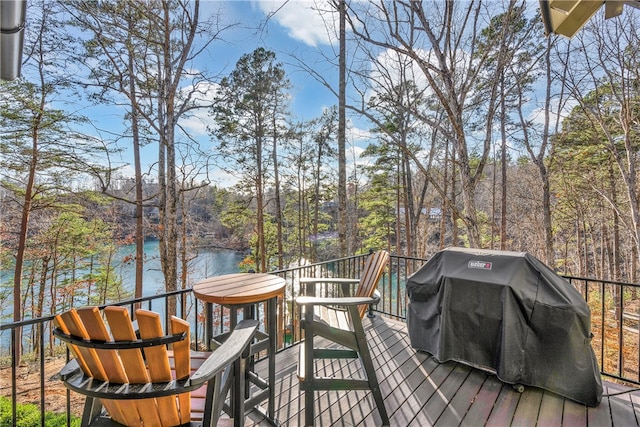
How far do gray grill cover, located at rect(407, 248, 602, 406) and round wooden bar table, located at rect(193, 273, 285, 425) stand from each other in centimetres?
144

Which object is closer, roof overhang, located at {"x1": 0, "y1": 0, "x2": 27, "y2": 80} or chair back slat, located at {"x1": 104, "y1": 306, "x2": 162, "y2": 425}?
chair back slat, located at {"x1": 104, "y1": 306, "x2": 162, "y2": 425}

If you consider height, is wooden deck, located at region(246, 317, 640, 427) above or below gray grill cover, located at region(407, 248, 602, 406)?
below

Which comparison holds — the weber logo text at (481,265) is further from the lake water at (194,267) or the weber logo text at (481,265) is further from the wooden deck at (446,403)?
the lake water at (194,267)

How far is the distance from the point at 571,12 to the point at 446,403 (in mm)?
2530

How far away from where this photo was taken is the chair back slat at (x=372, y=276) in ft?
6.87

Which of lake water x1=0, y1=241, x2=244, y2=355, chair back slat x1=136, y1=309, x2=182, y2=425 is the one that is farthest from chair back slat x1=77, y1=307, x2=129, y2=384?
lake water x1=0, y1=241, x2=244, y2=355

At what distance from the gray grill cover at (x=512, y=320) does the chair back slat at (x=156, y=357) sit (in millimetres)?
2068

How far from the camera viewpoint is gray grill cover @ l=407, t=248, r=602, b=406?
75.7 inches

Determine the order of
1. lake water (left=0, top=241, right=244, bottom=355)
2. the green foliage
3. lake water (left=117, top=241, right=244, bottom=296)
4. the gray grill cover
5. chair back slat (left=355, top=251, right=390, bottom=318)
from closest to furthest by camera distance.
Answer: the gray grill cover
chair back slat (left=355, top=251, right=390, bottom=318)
the green foliage
lake water (left=0, top=241, right=244, bottom=355)
lake water (left=117, top=241, right=244, bottom=296)

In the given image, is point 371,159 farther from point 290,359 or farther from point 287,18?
point 290,359

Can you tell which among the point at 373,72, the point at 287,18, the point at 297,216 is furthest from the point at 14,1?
the point at 297,216

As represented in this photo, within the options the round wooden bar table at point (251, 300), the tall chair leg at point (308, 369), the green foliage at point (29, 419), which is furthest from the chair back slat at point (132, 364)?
the green foliage at point (29, 419)

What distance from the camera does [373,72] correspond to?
235 inches

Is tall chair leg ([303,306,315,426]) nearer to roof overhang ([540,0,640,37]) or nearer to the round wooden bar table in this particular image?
the round wooden bar table
